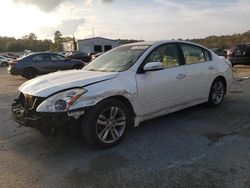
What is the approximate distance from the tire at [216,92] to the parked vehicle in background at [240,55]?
12403mm

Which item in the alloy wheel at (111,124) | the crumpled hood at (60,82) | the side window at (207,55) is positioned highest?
the side window at (207,55)

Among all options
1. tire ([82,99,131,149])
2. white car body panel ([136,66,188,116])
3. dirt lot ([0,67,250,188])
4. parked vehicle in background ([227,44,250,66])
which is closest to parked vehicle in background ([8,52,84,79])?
parked vehicle in background ([227,44,250,66])

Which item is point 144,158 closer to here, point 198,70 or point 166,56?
point 166,56

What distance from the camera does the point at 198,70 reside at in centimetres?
639

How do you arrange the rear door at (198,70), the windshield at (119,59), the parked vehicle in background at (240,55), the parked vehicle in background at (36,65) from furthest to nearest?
1. the parked vehicle in background at (240,55)
2. the parked vehicle in background at (36,65)
3. the rear door at (198,70)
4. the windshield at (119,59)

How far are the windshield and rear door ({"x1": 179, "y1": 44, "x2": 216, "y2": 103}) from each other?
1.05 m

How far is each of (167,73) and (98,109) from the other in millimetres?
1686

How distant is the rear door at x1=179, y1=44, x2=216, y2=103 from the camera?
20.3ft

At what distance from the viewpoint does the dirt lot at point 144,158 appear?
12.1ft

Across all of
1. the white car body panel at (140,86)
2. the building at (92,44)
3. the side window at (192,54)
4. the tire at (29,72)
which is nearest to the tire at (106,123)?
the white car body panel at (140,86)

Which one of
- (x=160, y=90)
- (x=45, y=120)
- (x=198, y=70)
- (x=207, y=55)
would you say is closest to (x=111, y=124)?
(x=45, y=120)

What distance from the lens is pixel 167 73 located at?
221 inches

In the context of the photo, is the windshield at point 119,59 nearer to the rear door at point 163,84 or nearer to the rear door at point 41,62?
the rear door at point 163,84

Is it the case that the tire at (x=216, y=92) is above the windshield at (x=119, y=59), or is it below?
below
